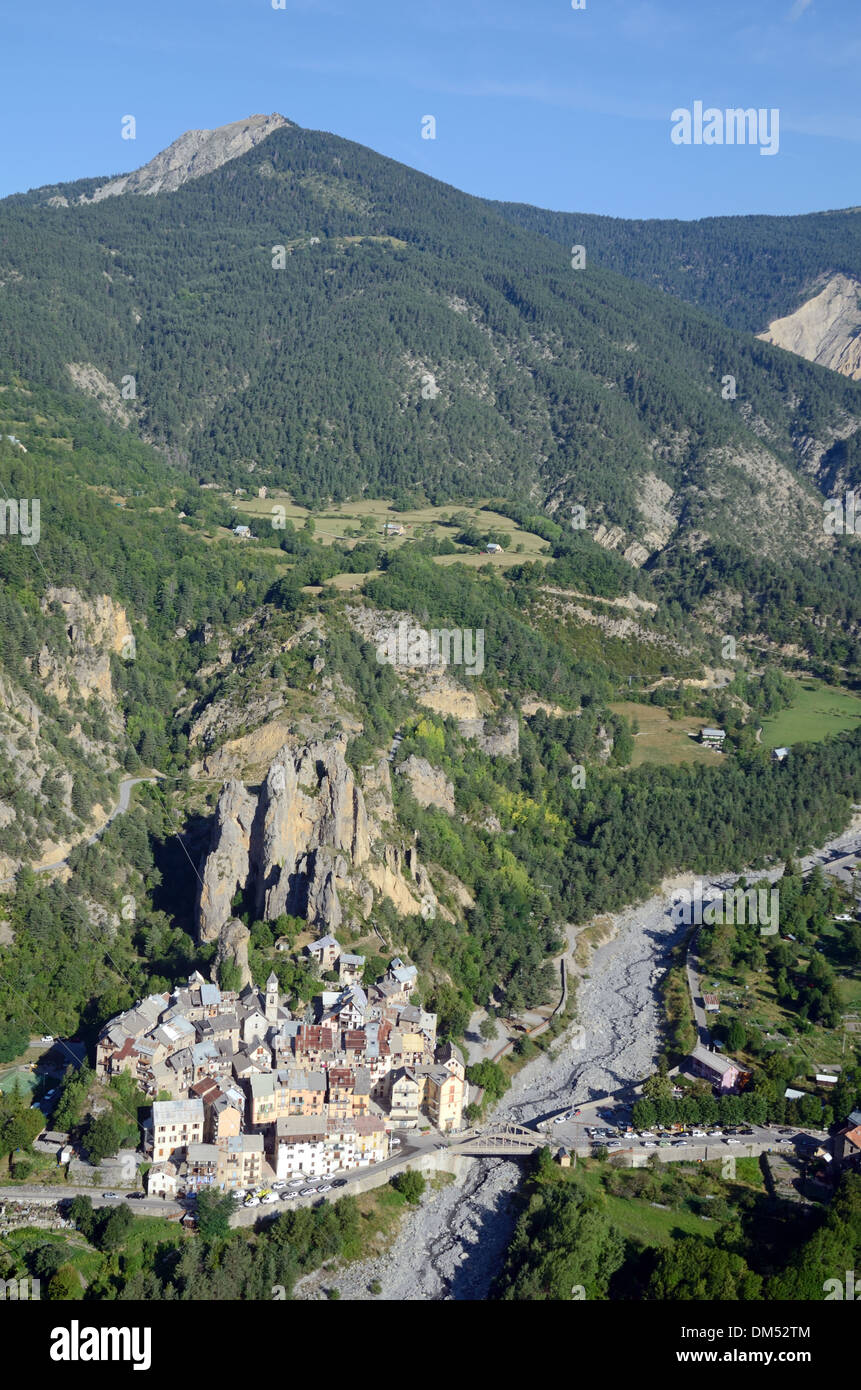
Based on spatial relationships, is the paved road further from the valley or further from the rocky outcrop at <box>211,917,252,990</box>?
the rocky outcrop at <box>211,917,252,990</box>

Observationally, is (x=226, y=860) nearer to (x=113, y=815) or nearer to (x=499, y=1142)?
(x=113, y=815)

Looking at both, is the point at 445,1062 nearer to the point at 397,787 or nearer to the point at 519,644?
the point at 397,787

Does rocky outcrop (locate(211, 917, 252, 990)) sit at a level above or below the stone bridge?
above

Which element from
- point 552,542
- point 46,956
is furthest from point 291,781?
point 552,542

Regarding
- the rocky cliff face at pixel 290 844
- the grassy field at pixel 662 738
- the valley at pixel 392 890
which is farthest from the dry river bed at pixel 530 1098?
the grassy field at pixel 662 738

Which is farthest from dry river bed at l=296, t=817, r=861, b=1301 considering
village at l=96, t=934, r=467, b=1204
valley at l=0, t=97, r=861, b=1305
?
village at l=96, t=934, r=467, b=1204

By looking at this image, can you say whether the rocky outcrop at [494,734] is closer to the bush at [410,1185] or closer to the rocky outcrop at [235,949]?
the rocky outcrop at [235,949]
